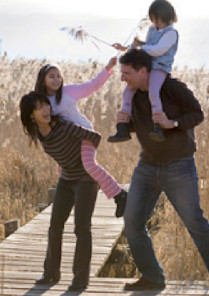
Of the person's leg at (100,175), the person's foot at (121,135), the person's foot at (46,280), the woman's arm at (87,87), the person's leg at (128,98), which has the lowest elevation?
the person's foot at (46,280)

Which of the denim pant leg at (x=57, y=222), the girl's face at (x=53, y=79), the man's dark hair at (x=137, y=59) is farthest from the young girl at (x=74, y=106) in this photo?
the man's dark hair at (x=137, y=59)

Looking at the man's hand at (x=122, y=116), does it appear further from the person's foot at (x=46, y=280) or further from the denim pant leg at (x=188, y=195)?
the person's foot at (x=46, y=280)

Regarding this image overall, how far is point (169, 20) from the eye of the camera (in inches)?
180

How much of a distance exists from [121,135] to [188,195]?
1.88 feet

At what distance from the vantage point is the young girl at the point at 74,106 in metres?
5.02

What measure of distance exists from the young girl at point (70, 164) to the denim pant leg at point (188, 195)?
702 mm

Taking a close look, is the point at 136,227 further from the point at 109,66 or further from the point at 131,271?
the point at 131,271

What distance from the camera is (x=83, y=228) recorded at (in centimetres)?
505

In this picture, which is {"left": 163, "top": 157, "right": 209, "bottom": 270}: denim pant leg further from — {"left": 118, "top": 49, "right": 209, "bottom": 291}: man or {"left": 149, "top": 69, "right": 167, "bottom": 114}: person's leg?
{"left": 149, "top": 69, "right": 167, "bottom": 114}: person's leg

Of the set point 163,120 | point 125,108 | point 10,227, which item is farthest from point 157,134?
point 10,227

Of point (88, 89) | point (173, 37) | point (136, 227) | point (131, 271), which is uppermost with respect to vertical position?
point (173, 37)

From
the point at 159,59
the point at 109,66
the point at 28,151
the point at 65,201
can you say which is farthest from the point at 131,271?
the point at 28,151

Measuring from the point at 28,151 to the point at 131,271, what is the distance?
4.32 m

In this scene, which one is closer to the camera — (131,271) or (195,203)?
(195,203)
